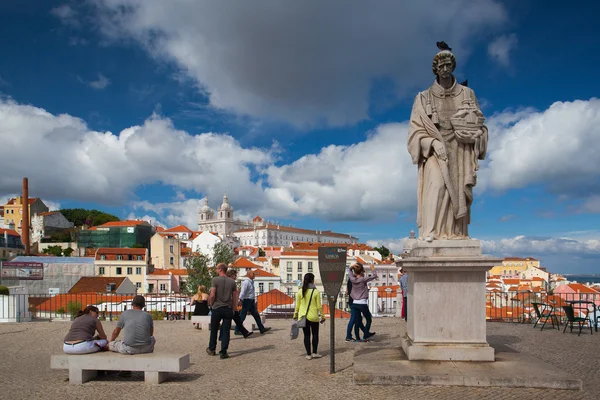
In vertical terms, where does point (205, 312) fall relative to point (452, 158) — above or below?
below

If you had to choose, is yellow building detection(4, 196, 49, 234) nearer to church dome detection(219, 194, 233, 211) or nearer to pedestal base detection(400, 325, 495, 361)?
church dome detection(219, 194, 233, 211)

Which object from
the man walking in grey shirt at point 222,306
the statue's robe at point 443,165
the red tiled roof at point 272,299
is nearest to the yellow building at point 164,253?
the red tiled roof at point 272,299

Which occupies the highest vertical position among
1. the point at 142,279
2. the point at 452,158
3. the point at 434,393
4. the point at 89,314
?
the point at 452,158

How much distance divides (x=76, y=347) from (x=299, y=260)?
7345 cm

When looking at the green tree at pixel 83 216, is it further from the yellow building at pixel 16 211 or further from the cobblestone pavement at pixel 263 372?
the cobblestone pavement at pixel 263 372

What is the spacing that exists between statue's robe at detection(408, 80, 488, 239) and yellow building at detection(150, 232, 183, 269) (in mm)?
81790

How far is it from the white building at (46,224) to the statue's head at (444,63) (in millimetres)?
108031

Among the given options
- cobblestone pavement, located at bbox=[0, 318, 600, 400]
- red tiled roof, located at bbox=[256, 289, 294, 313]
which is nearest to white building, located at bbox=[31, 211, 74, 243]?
red tiled roof, located at bbox=[256, 289, 294, 313]

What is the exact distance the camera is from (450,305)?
699 centimetres

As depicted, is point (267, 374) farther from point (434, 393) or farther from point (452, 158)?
point (452, 158)

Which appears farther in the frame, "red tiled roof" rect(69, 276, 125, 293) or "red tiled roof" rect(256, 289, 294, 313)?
"red tiled roof" rect(69, 276, 125, 293)

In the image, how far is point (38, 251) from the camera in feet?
311

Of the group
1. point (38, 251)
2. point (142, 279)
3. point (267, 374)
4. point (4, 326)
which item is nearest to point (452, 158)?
point (267, 374)

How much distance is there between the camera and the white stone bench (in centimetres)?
674
